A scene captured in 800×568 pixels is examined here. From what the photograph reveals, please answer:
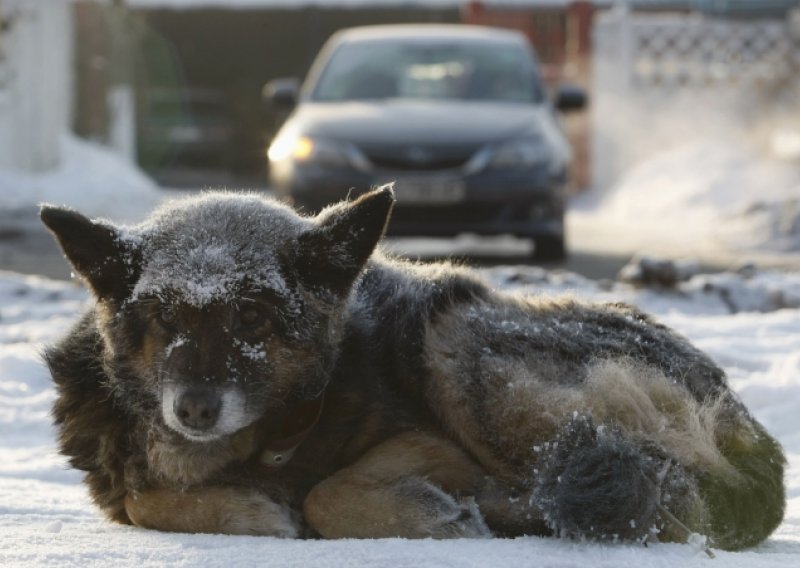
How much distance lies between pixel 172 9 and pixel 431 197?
14.2m

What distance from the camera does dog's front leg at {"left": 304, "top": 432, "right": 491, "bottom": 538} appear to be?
3.96 meters

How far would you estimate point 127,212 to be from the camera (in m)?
16.1

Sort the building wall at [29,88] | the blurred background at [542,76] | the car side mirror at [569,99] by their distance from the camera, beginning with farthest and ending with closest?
the building wall at [29,88] < the blurred background at [542,76] < the car side mirror at [569,99]

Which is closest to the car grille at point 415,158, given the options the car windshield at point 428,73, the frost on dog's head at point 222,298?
the car windshield at point 428,73

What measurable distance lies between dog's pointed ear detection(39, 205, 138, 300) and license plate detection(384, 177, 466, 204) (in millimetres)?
7119

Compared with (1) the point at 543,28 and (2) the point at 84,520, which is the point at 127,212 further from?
(2) the point at 84,520

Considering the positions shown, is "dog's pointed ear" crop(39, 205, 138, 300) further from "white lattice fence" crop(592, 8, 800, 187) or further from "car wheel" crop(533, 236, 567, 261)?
"white lattice fence" crop(592, 8, 800, 187)

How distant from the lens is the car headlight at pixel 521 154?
11.4 metres

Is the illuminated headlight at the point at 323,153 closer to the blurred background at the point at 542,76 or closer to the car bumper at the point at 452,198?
the car bumper at the point at 452,198

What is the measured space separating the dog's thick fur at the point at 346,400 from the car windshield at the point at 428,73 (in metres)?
7.96

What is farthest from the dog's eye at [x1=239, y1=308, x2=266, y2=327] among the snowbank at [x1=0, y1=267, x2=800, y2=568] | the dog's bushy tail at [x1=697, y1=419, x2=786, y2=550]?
the dog's bushy tail at [x1=697, y1=419, x2=786, y2=550]

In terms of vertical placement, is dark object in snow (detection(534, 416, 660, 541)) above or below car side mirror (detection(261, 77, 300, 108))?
above

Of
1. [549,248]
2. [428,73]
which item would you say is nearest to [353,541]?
[549,248]

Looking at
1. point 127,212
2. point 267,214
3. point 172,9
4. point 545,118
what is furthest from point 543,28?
point 267,214
